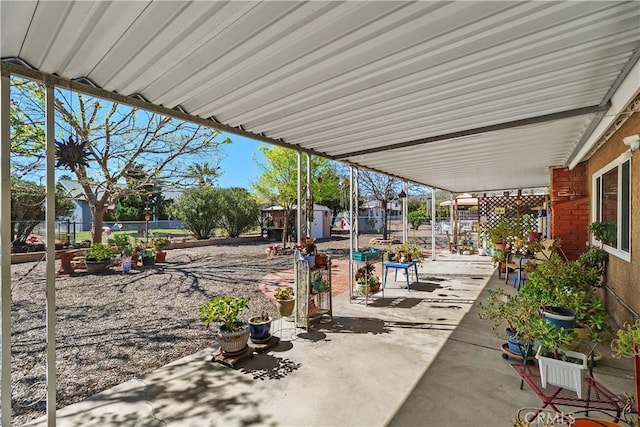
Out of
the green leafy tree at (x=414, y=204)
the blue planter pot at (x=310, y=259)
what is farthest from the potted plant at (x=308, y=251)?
the green leafy tree at (x=414, y=204)

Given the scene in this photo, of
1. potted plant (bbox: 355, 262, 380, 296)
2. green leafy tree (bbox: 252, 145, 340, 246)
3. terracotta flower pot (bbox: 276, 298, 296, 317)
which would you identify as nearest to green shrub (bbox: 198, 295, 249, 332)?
terracotta flower pot (bbox: 276, 298, 296, 317)

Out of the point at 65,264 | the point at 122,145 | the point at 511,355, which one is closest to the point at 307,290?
the point at 511,355

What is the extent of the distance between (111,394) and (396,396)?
2.44 meters

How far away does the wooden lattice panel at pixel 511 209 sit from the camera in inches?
418

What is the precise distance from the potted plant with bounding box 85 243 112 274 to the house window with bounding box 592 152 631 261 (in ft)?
35.3

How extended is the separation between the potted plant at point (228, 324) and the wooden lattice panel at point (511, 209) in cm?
1032

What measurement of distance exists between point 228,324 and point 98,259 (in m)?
7.32

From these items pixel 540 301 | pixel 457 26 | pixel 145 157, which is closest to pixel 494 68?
pixel 457 26

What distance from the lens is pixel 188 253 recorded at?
11992 millimetres

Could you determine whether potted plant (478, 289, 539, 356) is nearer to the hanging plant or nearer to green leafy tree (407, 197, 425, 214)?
the hanging plant

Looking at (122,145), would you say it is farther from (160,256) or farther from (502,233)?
(502,233)

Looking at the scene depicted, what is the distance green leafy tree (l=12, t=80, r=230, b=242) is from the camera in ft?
26.4

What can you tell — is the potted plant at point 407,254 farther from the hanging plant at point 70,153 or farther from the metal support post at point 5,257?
the metal support post at point 5,257

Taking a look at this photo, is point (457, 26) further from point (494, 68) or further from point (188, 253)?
point (188, 253)
